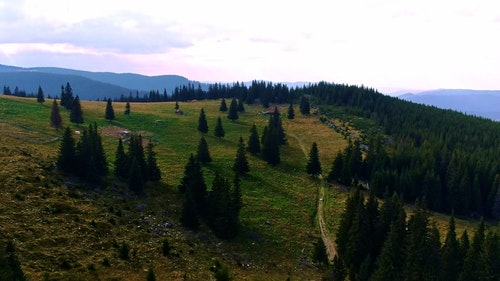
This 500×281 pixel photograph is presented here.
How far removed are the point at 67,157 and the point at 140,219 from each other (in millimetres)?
17997

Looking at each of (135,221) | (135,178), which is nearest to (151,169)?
(135,178)

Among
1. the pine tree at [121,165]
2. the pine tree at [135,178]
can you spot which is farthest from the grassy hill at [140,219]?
the pine tree at [121,165]

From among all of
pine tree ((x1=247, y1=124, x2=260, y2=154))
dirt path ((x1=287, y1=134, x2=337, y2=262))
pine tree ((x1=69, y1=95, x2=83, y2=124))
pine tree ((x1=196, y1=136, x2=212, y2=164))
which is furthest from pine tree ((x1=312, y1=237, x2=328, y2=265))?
pine tree ((x1=69, y1=95, x2=83, y2=124))

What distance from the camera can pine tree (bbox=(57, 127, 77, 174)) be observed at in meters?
61.4

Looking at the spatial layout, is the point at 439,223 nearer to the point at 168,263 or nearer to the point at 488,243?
the point at 488,243

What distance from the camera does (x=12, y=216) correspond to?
4409 centimetres

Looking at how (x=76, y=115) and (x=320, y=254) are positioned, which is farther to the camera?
(x=76, y=115)

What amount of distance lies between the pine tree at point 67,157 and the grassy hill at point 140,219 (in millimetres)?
2111

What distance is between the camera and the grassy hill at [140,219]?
137 ft

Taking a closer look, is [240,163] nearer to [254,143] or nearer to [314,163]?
[254,143]

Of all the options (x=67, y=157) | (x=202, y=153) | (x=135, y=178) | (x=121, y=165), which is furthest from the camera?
(x=202, y=153)

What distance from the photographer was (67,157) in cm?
6156

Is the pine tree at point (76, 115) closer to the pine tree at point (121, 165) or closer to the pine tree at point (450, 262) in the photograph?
the pine tree at point (121, 165)

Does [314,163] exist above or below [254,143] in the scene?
below
